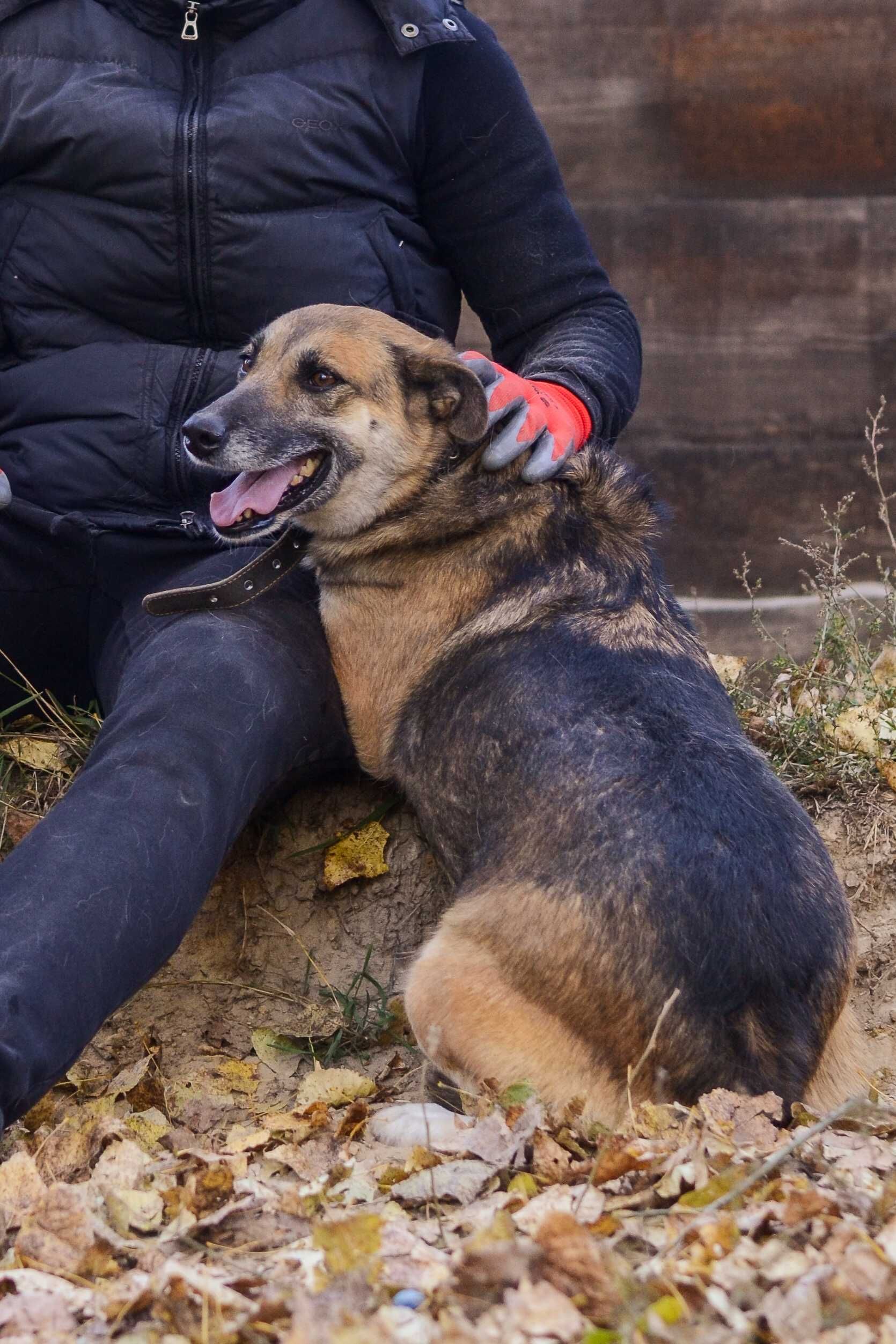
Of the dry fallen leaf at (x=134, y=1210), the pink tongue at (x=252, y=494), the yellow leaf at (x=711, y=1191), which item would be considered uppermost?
the pink tongue at (x=252, y=494)

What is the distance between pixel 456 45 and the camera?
A: 10.8 feet

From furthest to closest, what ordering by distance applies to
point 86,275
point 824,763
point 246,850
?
point 824,763
point 246,850
point 86,275

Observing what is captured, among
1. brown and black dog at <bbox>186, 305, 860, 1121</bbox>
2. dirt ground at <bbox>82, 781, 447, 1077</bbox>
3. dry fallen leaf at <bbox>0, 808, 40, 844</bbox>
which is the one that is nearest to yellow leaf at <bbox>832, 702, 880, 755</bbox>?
brown and black dog at <bbox>186, 305, 860, 1121</bbox>

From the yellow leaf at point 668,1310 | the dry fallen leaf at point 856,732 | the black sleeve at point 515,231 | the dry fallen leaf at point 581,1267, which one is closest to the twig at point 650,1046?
the dry fallen leaf at point 581,1267

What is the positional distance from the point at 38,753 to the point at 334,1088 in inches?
49.7

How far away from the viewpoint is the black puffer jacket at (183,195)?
10.1 feet

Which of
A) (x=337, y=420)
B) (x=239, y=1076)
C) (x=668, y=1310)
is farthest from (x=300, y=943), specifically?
(x=668, y=1310)

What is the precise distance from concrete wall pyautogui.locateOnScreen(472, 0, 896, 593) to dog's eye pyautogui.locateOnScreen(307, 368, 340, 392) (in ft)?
11.4

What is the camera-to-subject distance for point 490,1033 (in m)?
2.41

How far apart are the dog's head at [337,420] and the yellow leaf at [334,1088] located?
1120 mm

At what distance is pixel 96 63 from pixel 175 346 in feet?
2.06

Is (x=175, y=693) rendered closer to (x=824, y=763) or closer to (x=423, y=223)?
(x=423, y=223)

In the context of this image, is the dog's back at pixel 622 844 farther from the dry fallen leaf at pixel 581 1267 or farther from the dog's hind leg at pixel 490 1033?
the dry fallen leaf at pixel 581 1267

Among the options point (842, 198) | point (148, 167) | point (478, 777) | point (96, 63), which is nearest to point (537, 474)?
point (478, 777)
